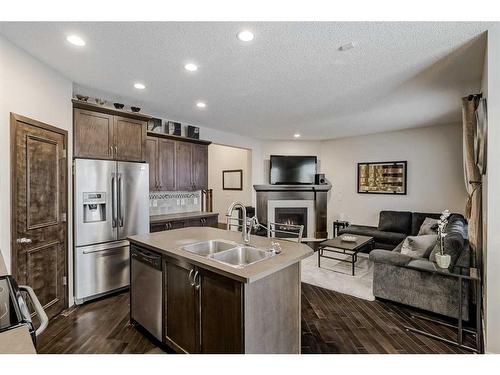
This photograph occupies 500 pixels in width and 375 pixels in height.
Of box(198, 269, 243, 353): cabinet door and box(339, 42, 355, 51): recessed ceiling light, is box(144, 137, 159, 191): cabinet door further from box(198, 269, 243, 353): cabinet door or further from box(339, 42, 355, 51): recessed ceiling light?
box(339, 42, 355, 51): recessed ceiling light

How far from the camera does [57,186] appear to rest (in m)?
2.77

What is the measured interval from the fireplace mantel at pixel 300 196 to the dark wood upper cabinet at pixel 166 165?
2.80m

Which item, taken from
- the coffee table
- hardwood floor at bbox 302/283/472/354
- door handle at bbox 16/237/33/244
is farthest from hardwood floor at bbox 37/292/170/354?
the coffee table

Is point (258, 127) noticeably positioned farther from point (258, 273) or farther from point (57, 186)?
point (258, 273)

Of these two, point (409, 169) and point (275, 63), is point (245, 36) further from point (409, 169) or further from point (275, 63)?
point (409, 169)

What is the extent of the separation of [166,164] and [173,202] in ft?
2.75

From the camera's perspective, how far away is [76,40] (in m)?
2.11

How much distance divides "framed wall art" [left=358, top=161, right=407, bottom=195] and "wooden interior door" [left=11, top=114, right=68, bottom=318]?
597 cm

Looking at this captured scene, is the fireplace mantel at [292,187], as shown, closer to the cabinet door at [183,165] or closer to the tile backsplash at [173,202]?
the tile backsplash at [173,202]

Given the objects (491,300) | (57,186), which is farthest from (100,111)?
(491,300)

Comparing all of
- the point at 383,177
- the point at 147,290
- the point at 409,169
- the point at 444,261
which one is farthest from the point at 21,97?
the point at 409,169

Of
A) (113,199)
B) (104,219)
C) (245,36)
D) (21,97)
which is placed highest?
(245,36)

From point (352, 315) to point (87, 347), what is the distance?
104 inches

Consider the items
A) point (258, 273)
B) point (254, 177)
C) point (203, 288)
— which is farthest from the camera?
point (254, 177)
